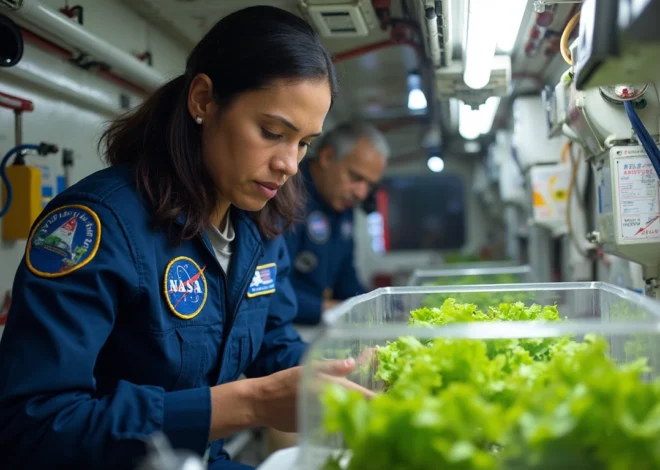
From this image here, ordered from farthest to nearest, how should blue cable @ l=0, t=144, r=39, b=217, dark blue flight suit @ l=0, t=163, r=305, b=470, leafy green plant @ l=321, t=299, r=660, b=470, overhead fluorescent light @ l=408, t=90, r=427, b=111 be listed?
overhead fluorescent light @ l=408, t=90, r=427, b=111, blue cable @ l=0, t=144, r=39, b=217, dark blue flight suit @ l=0, t=163, r=305, b=470, leafy green plant @ l=321, t=299, r=660, b=470

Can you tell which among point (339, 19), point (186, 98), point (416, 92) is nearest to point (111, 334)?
point (186, 98)

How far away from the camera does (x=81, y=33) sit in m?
2.35

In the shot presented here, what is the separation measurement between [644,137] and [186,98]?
4.22 ft

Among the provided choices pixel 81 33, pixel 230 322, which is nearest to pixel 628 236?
pixel 230 322

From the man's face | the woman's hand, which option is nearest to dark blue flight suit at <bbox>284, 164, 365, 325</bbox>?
the man's face

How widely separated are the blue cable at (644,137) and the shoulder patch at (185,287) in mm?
1248

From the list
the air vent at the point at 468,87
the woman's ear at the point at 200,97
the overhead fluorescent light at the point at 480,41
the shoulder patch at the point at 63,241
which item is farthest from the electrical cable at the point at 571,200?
the shoulder patch at the point at 63,241

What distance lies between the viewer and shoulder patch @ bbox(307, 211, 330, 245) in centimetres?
418

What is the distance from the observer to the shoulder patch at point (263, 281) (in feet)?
6.54

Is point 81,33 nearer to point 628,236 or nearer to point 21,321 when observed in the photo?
point 21,321

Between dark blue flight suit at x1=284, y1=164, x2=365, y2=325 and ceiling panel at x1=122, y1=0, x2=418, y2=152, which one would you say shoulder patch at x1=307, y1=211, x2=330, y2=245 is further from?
ceiling panel at x1=122, y1=0, x2=418, y2=152

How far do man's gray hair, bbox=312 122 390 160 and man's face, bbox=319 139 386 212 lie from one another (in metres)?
0.03

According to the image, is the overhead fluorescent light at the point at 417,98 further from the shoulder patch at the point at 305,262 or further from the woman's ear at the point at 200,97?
the woman's ear at the point at 200,97

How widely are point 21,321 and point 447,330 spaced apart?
926 millimetres
